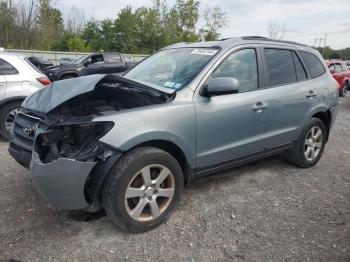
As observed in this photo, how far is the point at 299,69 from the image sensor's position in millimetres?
4582

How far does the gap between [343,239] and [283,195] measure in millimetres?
968

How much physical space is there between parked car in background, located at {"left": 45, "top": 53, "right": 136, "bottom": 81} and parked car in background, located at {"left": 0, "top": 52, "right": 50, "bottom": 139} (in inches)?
326

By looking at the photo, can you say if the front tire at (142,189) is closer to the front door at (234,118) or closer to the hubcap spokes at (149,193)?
the hubcap spokes at (149,193)

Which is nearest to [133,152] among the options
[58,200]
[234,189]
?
[58,200]

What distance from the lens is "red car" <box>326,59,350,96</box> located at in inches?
581

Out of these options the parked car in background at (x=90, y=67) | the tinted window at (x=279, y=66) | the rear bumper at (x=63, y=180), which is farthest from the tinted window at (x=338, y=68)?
the rear bumper at (x=63, y=180)

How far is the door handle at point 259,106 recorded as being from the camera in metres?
3.84

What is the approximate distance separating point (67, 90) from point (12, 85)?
3.35 metres

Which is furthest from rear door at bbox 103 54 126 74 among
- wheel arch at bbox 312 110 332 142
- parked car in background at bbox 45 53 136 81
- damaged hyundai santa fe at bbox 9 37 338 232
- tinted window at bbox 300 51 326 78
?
wheel arch at bbox 312 110 332 142

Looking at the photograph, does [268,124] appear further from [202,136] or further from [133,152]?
[133,152]

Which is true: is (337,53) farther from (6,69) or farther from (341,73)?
(6,69)

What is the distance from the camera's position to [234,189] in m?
4.13

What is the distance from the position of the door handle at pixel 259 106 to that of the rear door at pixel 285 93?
10 cm

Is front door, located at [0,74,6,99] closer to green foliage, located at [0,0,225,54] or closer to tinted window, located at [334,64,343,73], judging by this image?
tinted window, located at [334,64,343,73]
